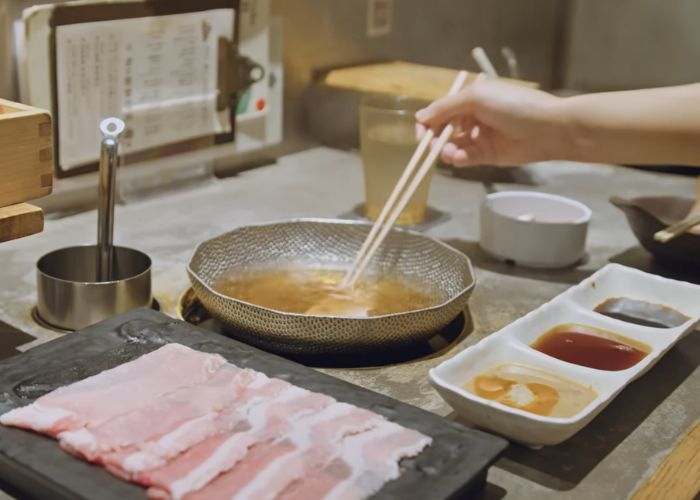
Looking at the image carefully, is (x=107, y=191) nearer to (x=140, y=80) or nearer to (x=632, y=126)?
(x=140, y=80)

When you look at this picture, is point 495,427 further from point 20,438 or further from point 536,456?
point 20,438

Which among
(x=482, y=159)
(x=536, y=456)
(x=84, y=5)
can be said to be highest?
(x=84, y=5)

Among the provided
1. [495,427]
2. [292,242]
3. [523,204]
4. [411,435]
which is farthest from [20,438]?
[523,204]

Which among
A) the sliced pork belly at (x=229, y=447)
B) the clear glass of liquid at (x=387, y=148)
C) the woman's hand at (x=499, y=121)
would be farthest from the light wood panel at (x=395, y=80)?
the sliced pork belly at (x=229, y=447)

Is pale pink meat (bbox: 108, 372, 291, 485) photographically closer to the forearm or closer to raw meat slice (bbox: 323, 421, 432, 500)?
raw meat slice (bbox: 323, 421, 432, 500)

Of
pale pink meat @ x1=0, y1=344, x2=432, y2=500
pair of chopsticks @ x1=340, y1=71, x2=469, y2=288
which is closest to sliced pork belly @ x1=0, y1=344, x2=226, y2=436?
pale pink meat @ x1=0, y1=344, x2=432, y2=500

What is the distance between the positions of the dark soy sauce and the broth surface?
0.27m

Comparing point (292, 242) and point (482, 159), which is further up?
point (482, 159)

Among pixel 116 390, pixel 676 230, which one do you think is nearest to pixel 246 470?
pixel 116 390

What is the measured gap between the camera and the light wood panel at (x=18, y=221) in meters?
1.14

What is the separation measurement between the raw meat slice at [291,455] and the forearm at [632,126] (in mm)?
673

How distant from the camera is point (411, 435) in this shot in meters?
0.96

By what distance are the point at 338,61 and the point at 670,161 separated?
1.12m

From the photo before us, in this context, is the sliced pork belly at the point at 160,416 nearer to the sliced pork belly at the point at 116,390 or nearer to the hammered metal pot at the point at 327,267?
the sliced pork belly at the point at 116,390
